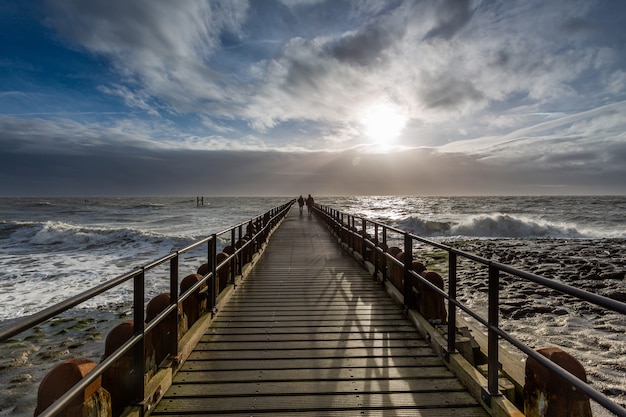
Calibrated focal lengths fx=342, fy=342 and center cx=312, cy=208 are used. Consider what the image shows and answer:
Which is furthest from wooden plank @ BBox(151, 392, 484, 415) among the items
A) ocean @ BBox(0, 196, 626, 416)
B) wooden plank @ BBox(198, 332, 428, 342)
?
ocean @ BBox(0, 196, 626, 416)

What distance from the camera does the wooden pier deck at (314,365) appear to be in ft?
9.47

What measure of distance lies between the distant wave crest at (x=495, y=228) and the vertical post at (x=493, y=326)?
29814 mm

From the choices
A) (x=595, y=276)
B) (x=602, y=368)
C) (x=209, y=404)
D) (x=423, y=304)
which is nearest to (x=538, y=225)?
(x=595, y=276)

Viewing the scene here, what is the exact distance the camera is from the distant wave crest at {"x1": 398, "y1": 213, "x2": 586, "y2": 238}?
3088 cm

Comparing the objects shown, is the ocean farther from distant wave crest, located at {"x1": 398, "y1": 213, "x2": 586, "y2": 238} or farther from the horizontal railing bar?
distant wave crest, located at {"x1": 398, "y1": 213, "x2": 586, "y2": 238}

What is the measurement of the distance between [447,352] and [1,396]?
22.8 feet

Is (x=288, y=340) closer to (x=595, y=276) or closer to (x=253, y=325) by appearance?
(x=253, y=325)

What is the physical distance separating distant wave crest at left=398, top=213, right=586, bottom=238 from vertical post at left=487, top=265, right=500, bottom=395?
2981 centimetres

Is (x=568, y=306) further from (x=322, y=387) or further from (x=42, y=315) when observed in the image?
(x=42, y=315)

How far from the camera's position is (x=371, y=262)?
852cm

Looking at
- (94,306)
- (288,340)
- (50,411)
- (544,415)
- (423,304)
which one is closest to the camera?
(50,411)

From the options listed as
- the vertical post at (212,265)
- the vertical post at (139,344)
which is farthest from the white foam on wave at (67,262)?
the vertical post at (139,344)

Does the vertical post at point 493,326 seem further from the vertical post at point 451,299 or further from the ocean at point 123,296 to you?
the ocean at point 123,296

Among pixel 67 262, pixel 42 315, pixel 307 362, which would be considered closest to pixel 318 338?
pixel 307 362
